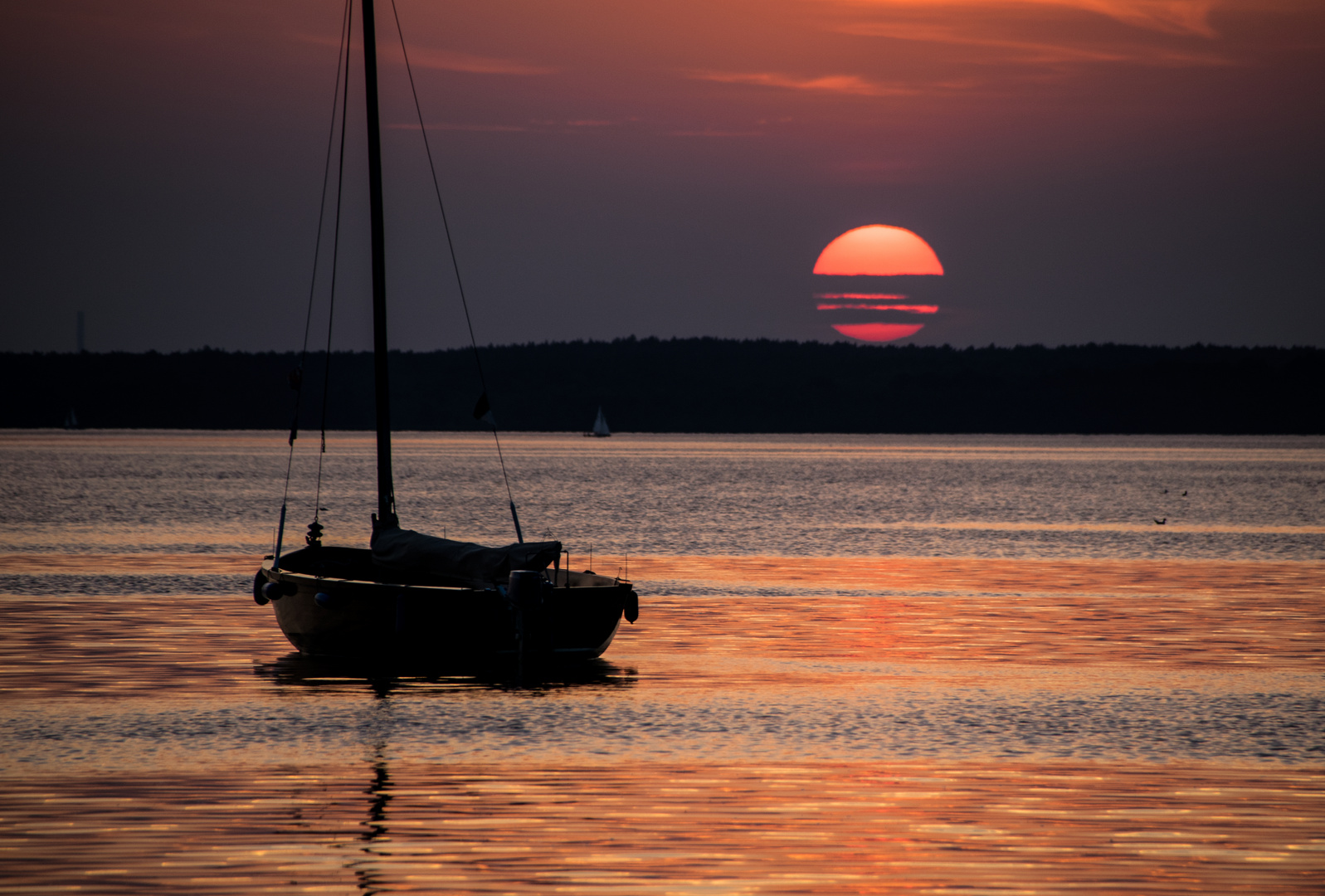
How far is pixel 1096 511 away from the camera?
3327 inches

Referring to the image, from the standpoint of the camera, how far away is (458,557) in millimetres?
26172

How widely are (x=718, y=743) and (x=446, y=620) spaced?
23.9ft

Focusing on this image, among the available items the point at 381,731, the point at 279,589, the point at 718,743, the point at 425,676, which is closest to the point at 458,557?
the point at 425,676

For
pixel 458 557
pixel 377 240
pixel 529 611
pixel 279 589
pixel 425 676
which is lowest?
pixel 425 676

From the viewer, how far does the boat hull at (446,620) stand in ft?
81.6

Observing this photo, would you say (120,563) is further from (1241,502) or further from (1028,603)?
(1241,502)

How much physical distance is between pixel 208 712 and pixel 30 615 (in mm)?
13283

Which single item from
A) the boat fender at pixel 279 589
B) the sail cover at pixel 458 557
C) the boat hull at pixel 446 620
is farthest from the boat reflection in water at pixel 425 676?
the sail cover at pixel 458 557

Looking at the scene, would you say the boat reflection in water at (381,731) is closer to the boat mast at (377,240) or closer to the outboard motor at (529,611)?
the outboard motor at (529,611)

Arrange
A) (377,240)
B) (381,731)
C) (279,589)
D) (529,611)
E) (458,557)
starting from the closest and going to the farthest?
(381,731) → (529,611) → (458,557) → (279,589) → (377,240)

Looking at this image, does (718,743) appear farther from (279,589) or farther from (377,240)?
(377,240)

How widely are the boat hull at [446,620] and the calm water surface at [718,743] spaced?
0.56 m

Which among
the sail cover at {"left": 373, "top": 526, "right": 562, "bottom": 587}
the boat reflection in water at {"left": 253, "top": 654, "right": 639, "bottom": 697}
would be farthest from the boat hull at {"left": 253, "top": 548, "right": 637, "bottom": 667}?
the sail cover at {"left": 373, "top": 526, "right": 562, "bottom": 587}

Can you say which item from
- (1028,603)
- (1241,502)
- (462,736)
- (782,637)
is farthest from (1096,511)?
(462,736)
